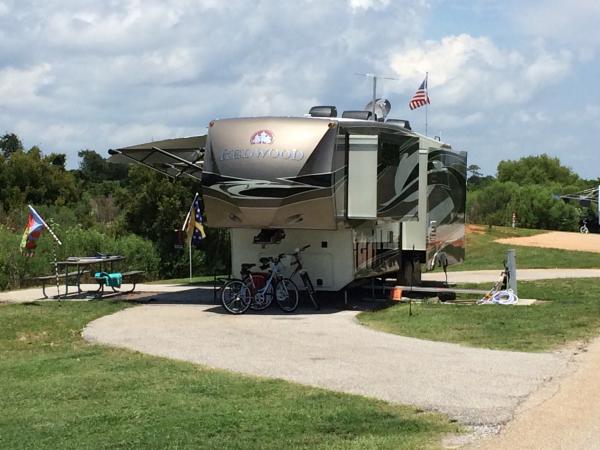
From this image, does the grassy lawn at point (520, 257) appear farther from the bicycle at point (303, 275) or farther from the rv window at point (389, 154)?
the bicycle at point (303, 275)

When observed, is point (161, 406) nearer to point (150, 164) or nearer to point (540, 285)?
point (150, 164)

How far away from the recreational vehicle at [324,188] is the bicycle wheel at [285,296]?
63 centimetres

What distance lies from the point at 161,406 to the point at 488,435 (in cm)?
308

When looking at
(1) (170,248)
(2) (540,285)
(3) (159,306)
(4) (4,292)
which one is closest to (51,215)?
(1) (170,248)

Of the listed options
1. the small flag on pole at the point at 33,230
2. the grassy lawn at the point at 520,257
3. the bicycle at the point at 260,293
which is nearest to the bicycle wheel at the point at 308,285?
the bicycle at the point at 260,293

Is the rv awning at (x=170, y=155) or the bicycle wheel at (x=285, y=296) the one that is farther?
the rv awning at (x=170, y=155)

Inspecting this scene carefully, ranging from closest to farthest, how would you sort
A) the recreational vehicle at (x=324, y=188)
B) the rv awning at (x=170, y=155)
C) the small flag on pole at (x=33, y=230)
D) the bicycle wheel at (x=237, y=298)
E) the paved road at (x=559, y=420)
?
1. the paved road at (x=559, y=420)
2. the recreational vehicle at (x=324, y=188)
3. the bicycle wheel at (x=237, y=298)
4. the small flag on pole at (x=33, y=230)
5. the rv awning at (x=170, y=155)

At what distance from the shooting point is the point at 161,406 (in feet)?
25.8

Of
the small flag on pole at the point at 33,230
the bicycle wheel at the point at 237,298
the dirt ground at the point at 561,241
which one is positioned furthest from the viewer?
the dirt ground at the point at 561,241

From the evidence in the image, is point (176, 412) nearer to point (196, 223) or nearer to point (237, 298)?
point (237, 298)

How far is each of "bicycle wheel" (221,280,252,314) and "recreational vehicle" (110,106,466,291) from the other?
44.6 inches

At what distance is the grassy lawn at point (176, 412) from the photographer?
6625mm

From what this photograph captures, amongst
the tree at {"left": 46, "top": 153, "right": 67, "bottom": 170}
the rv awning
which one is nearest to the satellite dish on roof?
the rv awning

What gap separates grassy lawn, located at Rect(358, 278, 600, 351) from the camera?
11.8m
